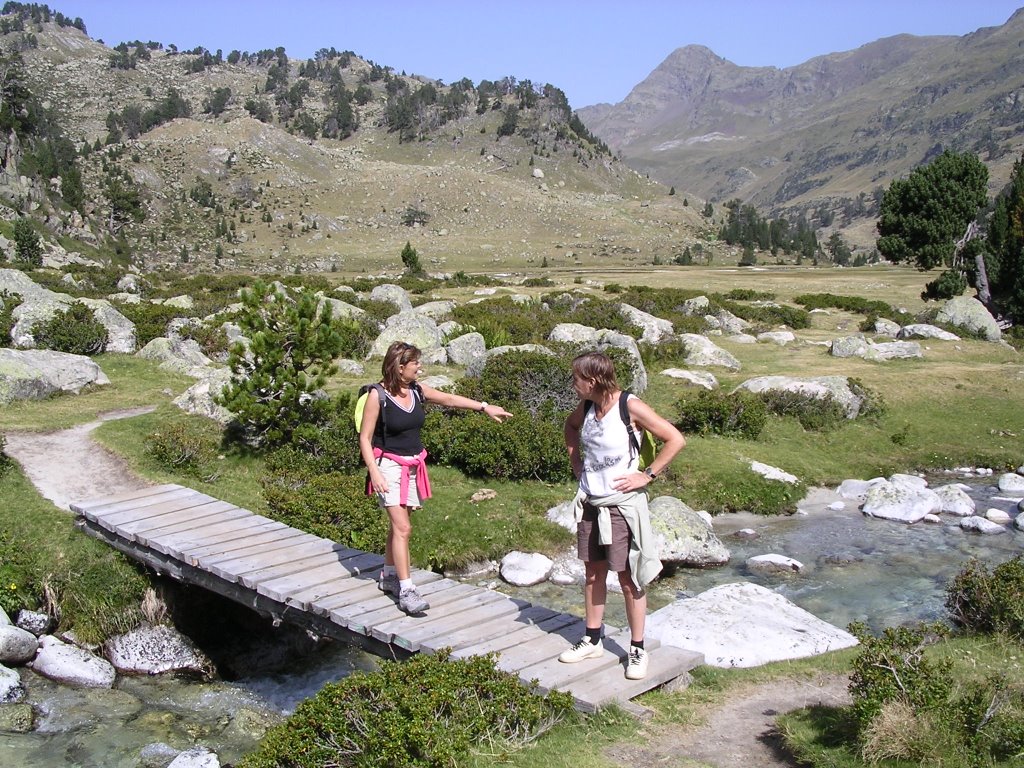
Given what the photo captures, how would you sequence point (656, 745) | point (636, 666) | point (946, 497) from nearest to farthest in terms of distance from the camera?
point (656, 745) → point (636, 666) → point (946, 497)

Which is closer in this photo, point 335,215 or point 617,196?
point 335,215

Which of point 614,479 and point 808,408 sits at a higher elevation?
point 614,479

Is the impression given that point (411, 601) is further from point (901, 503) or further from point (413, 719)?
point (901, 503)

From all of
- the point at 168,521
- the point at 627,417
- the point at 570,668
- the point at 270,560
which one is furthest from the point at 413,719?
the point at 168,521

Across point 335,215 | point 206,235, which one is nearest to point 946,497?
point 206,235

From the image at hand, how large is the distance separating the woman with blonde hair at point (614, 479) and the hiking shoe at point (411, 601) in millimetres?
2322

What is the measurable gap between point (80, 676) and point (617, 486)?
25.8 ft

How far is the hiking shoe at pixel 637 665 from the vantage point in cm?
816

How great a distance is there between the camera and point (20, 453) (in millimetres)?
16547

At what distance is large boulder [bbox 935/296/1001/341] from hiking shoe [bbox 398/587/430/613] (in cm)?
3405

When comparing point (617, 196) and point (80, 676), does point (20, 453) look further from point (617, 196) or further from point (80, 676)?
point (617, 196)

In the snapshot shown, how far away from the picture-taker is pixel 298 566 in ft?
37.1

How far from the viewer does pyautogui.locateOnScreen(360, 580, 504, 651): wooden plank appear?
30.4 ft

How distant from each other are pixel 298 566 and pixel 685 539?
23.4 feet
